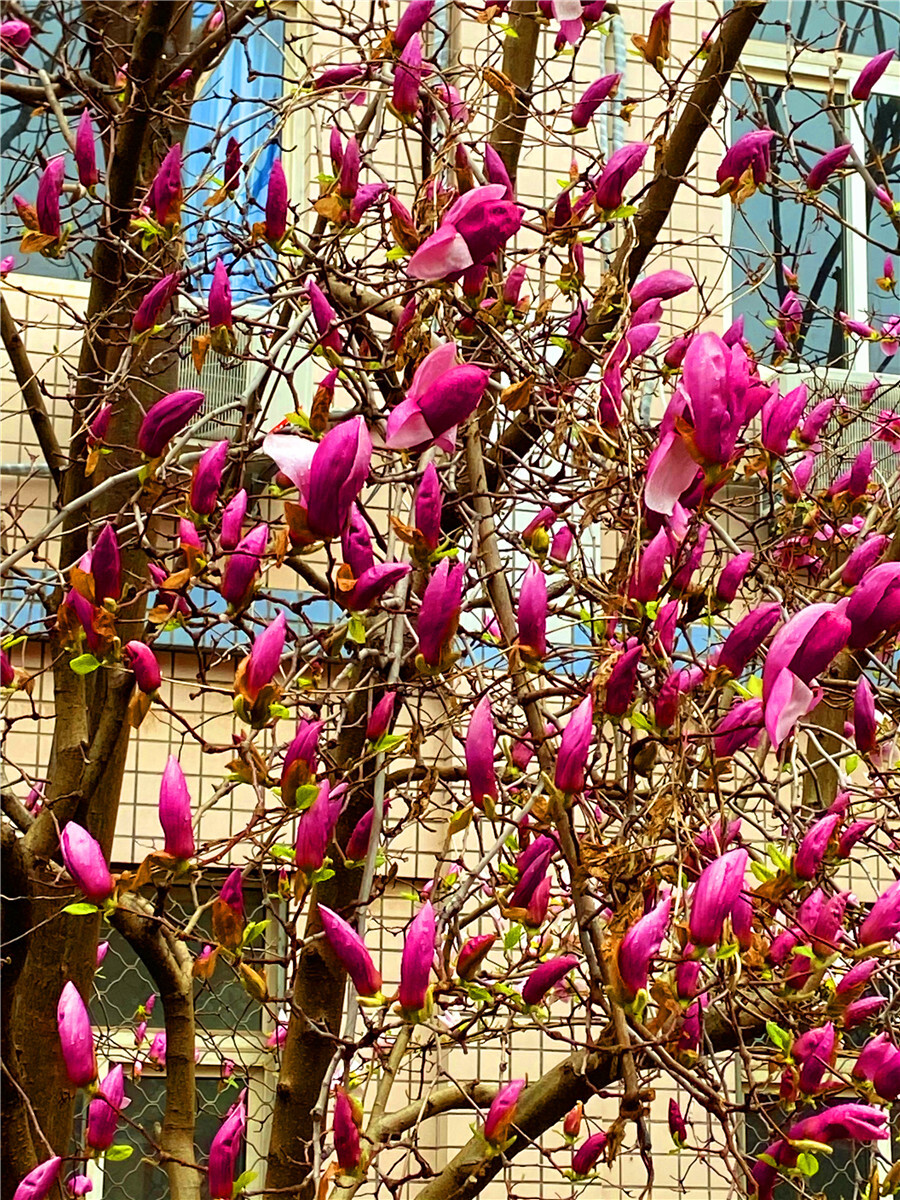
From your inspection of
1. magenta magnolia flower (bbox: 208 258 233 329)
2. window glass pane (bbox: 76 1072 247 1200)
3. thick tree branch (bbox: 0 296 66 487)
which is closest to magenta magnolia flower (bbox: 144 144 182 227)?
magenta magnolia flower (bbox: 208 258 233 329)

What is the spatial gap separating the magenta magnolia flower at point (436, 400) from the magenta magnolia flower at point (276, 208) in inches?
17.9

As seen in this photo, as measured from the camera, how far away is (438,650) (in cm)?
123

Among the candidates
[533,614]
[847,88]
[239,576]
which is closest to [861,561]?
[533,614]

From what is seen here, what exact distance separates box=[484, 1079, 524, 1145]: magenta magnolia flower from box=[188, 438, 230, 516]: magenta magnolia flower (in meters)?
0.57

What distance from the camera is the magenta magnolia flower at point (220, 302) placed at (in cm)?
157

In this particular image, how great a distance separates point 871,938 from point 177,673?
2624mm

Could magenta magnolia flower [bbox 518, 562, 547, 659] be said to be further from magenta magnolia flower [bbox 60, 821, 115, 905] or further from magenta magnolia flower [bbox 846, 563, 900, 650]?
magenta magnolia flower [bbox 60, 821, 115, 905]

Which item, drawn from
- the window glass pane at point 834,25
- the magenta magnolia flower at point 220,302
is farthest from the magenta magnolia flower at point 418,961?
the window glass pane at point 834,25

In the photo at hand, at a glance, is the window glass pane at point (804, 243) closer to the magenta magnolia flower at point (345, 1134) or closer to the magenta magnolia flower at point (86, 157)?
the magenta magnolia flower at point (86, 157)

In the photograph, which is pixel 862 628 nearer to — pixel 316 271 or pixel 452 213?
pixel 452 213

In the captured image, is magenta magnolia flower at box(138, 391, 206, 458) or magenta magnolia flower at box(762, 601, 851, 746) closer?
magenta magnolia flower at box(762, 601, 851, 746)

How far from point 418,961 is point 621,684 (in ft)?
1.00

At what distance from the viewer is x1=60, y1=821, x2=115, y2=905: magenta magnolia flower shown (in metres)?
1.23

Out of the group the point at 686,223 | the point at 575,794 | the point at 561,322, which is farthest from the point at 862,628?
the point at 686,223
